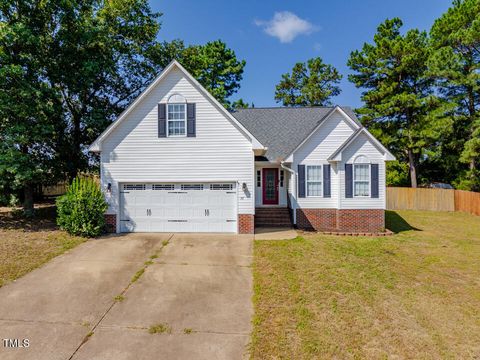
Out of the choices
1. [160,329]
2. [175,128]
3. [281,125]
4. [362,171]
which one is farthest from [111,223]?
[362,171]

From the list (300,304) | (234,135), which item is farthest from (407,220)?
(300,304)

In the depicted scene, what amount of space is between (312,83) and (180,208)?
31003mm

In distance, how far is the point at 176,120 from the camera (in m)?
11.5

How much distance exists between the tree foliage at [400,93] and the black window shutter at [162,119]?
20.6 meters

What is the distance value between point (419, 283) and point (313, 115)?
39.6 ft

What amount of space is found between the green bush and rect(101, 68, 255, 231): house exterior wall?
23.9 inches

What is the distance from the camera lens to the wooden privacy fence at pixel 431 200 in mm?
18344

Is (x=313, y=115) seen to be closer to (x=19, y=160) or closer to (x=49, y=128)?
(x=49, y=128)

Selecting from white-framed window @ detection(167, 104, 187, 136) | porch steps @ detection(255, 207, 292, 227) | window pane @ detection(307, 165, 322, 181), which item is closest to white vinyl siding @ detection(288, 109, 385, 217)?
window pane @ detection(307, 165, 322, 181)

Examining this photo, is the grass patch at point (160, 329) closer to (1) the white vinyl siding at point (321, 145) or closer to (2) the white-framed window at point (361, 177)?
(1) the white vinyl siding at point (321, 145)

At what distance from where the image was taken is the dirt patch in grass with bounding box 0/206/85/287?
767cm

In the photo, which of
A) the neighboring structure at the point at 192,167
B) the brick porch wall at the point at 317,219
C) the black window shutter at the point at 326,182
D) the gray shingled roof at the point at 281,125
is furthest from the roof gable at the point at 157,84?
the brick porch wall at the point at 317,219

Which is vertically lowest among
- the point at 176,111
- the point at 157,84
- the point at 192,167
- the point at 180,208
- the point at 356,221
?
the point at 356,221

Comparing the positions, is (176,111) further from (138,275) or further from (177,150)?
(138,275)
